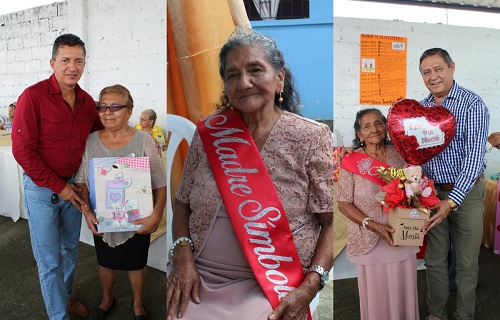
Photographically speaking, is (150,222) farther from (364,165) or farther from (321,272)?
(364,165)

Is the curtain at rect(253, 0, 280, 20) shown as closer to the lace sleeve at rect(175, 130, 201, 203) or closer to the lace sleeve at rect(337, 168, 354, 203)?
the lace sleeve at rect(175, 130, 201, 203)

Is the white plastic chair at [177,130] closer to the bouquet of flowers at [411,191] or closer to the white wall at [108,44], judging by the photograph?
the white wall at [108,44]

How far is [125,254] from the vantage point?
1.57 m

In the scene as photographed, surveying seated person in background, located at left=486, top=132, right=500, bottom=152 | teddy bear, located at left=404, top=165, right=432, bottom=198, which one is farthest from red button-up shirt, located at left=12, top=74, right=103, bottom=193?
seated person in background, located at left=486, top=132, right=500, bottom=152

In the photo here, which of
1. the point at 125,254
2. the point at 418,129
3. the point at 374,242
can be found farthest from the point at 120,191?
the point at 418,129

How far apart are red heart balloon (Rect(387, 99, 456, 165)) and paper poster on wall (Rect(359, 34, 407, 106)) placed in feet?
0.22

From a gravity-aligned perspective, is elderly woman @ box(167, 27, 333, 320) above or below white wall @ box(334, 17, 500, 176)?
below

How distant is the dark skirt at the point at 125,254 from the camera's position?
5.05ft

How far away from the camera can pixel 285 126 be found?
1180 millimetres

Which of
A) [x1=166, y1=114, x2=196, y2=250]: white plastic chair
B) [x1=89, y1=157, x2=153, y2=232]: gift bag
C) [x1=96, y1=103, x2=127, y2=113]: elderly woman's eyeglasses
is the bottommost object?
[x1=89, y1=157, x2=153, y2=232]: gift bag

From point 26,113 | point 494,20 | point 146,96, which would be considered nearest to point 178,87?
point 146,96

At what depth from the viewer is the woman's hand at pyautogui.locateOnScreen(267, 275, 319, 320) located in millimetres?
1162

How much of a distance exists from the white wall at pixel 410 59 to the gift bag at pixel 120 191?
0.79m

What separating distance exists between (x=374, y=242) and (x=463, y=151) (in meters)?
0.49
